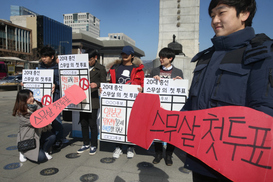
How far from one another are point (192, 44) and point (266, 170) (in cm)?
1054

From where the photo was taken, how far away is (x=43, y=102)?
381cm

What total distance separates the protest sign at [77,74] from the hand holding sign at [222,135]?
2.30m

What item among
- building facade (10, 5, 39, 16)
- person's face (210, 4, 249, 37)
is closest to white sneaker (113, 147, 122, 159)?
person's face (210, 4, 249, 37)

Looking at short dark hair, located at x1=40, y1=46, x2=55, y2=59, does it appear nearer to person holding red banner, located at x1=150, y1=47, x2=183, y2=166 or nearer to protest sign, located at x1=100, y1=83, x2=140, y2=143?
protest sign, located at x1=100, y1=83, x2=140, y2=143

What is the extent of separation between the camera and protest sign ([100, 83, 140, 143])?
141 inches

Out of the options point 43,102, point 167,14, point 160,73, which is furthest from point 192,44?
point 43,102

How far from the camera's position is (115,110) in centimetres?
368

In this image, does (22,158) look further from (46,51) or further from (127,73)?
(127,73)

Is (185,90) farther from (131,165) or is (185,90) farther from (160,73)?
(131,165)

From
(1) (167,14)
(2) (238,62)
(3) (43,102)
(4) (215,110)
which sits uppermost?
(1) (167,14)

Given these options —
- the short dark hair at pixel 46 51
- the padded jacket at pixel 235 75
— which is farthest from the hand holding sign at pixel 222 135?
the short dark hair at pixel 46 51

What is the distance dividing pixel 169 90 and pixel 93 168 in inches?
69.3

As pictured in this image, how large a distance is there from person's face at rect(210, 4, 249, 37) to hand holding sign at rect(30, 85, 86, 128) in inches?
92.2

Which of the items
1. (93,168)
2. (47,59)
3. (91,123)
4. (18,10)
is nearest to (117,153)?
(93,168)
